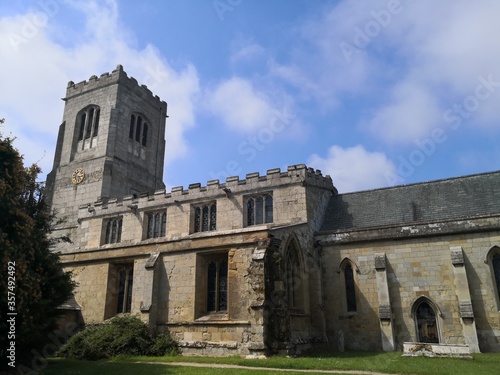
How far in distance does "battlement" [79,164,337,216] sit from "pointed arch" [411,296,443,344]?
26.2 ft

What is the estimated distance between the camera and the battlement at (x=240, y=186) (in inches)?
885

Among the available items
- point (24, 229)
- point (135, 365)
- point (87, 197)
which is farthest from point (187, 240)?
point (87, 197)

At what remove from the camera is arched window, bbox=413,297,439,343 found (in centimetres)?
1784

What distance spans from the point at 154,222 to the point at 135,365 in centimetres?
1261

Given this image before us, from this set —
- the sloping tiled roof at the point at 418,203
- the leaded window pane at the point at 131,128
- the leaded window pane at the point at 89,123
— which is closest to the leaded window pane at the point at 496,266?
the sloping tiled roof at the point at 418,203

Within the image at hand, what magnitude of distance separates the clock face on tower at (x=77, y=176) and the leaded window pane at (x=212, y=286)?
1773 cm

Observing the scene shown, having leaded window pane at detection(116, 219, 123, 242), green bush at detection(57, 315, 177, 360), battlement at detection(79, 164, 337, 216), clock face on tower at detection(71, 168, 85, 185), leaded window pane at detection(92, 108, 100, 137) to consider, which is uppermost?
leaded window pane at detection(92, 108, 100, 137)

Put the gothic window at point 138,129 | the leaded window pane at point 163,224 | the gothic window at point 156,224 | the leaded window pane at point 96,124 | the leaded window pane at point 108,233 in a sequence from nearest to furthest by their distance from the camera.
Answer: the leaded window pane at point 163,224 → the gothic window at point 156,224 → the leaded window pane at point 108,233 → the leaded window pane at point 96,124 → the gothic window at point 138,129

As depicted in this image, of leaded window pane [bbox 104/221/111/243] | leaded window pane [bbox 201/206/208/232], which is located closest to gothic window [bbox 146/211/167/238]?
leaded window pane [bbox 201/206/208/232]

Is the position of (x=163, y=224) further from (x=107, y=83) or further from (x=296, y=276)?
(x=107, y=83)

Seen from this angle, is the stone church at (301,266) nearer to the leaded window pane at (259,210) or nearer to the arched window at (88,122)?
the leaded window pane at (259,210)

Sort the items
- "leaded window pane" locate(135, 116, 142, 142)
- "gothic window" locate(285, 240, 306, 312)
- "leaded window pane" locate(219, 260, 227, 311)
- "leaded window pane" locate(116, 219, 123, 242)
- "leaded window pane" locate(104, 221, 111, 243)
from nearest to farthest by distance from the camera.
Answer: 1. "leaded window pane" locate(219, 260, 227, 311)
2. "gothic window" locate(285, 240, 306, 312)
3. "leaded window pane" locate(116, 219, 123, 242)
4. "leaded window pane" locate(104, 221, 111, 243)
5. "leaded window pane" locate(135, 116, 142, 142)

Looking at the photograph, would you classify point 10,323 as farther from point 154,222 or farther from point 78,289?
point 154,222

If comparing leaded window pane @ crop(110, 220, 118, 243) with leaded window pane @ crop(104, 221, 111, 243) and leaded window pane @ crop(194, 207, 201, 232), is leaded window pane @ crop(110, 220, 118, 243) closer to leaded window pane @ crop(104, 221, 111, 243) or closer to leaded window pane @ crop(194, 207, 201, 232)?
leaded window pane @ crop(104, 221, 111, 243)
